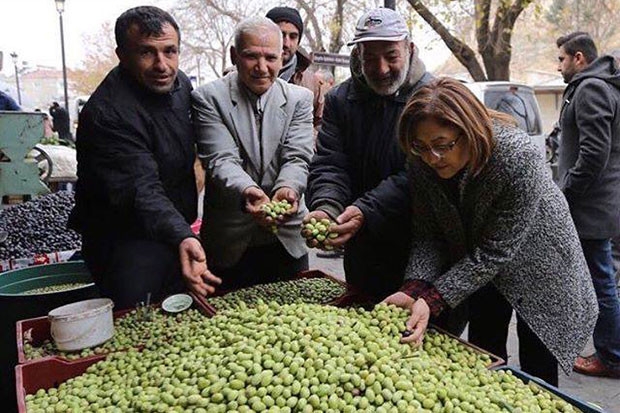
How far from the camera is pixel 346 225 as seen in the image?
2.26m

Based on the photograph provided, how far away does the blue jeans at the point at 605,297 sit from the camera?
134 inches

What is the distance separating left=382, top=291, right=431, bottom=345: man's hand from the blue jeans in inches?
75.3

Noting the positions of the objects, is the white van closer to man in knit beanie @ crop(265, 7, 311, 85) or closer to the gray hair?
man in knit beanie @ crop(265, 7, 311, 85)

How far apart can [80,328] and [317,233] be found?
3.11ft

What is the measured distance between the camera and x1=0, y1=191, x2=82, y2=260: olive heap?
4301mm

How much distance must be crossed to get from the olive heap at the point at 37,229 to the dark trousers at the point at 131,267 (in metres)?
1.88

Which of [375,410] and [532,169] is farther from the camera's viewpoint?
[532,169]

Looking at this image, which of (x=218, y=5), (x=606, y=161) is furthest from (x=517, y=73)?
(x=606, y=161)

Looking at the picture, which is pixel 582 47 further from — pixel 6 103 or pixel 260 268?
pixel 6 103

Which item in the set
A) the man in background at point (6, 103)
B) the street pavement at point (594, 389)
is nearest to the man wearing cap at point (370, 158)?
the street pavement at point (594, 389)

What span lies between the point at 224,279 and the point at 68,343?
3.16 feet

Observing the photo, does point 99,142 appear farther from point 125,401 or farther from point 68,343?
point 125,401

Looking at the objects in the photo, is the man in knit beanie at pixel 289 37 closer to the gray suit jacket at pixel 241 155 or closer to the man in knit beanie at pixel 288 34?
the man in knit beanie at pixel 288 34

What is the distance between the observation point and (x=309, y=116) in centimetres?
282
